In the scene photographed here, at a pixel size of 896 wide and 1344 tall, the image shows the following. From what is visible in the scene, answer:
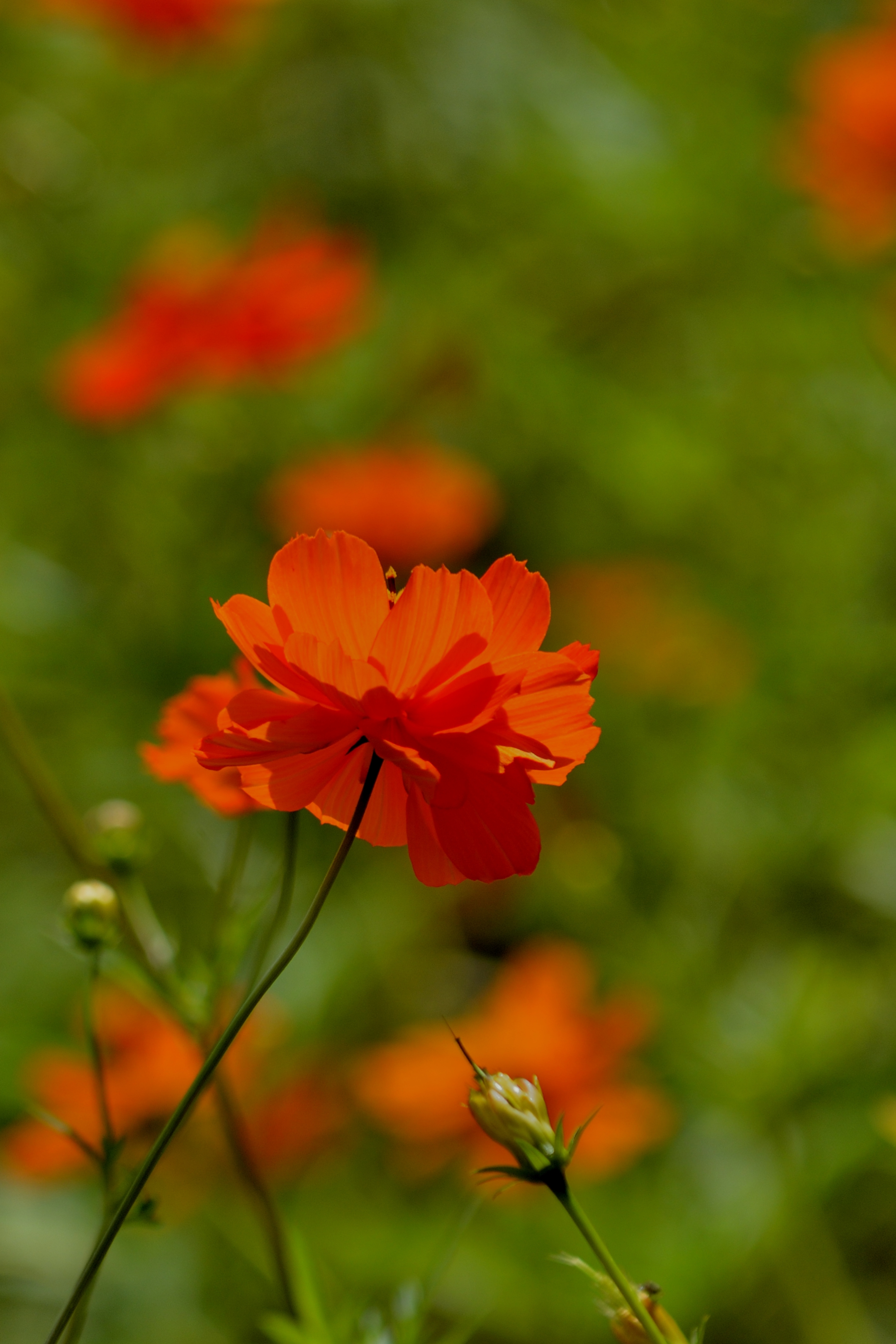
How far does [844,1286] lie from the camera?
3.06 ft

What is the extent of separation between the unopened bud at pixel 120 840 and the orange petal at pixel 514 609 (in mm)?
215

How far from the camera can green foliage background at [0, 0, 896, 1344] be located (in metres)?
1.00

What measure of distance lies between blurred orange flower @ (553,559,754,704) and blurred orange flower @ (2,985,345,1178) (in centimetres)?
72

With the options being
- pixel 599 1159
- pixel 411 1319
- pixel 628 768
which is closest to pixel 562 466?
pixel 628 768

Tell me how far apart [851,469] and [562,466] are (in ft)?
1.42

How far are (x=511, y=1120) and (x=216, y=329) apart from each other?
3.84 feet

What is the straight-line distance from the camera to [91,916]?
45cm

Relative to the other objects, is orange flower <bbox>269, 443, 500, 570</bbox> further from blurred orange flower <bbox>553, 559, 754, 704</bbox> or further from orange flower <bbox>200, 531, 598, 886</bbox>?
orange flower <bbox>200, 531, 598, 886</bbox>

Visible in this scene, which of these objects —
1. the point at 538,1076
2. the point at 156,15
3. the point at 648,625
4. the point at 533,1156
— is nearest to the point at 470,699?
the point at 533,1156

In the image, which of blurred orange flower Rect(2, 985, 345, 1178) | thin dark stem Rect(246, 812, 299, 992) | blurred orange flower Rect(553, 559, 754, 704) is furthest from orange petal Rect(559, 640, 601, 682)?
blurred orange flower Rect(553, 559, 754, 704)

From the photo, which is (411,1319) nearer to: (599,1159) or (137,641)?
(599,1159)

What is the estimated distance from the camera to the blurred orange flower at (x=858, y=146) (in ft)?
4.77

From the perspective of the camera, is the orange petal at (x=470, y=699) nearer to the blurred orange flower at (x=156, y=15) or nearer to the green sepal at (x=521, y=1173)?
the green sepal at (x=521, y=1173)

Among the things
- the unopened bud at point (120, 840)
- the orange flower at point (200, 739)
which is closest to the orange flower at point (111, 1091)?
the unopened bud at point (120, 840)
